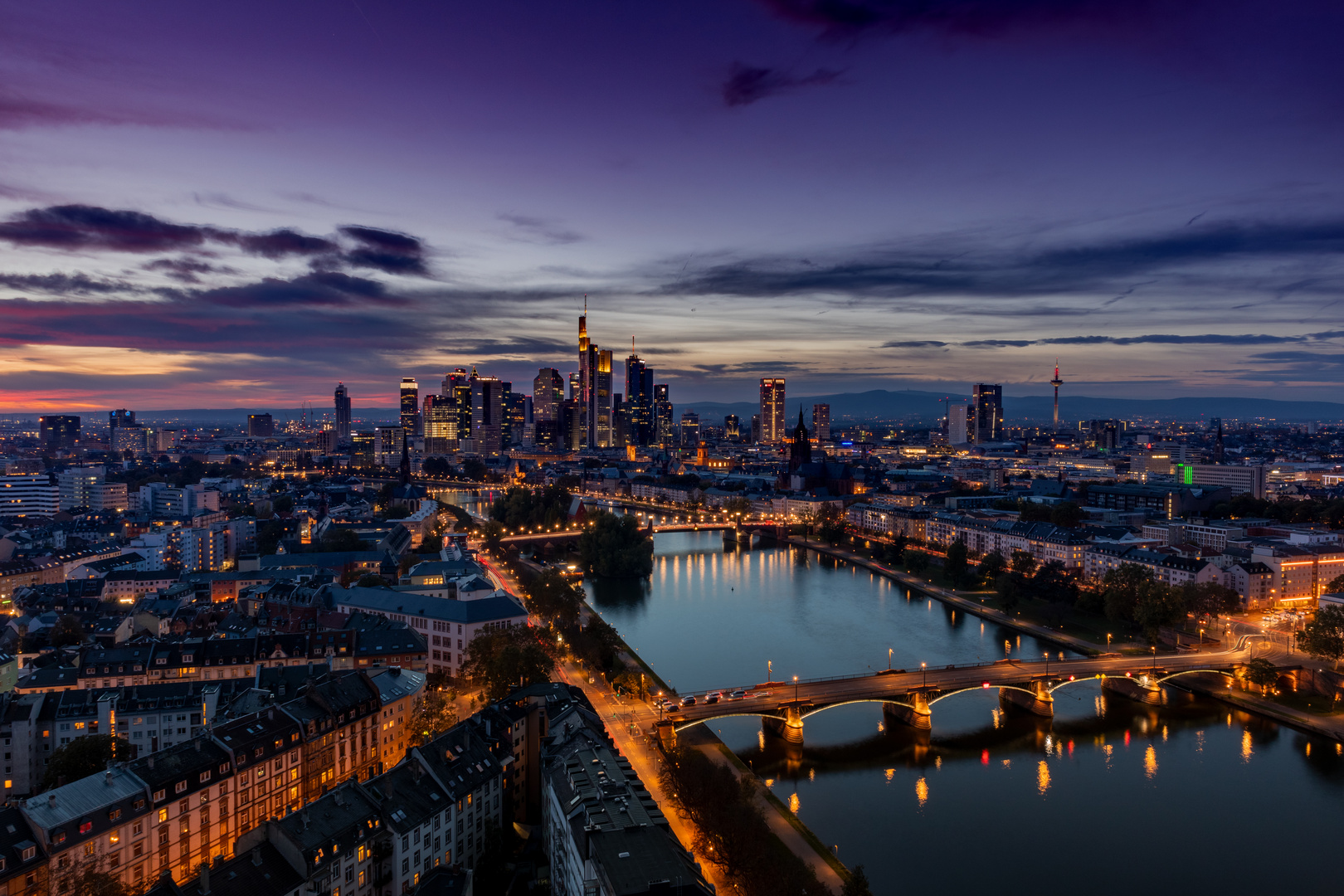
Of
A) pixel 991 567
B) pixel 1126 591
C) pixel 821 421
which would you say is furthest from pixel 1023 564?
pixel 821 421

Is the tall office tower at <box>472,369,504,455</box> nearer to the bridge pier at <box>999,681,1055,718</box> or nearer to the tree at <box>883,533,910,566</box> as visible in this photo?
the tree at <box>883,533,910,566</box>

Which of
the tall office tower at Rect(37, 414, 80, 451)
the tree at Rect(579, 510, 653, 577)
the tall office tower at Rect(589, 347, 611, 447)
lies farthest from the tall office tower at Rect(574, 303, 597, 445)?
the tree at Rect(579, 510, 653, 577)

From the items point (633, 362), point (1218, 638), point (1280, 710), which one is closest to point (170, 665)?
point (1280, 710)

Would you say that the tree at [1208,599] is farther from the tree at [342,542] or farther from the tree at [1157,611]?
the tree at [342,542]

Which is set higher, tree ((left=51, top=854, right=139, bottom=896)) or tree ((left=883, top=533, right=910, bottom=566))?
tree ((left=51, top=854, right=139, bottom=896))

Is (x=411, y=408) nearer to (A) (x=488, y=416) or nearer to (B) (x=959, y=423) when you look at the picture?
(A) (x=488, y=416)

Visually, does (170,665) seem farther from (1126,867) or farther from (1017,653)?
(1017,653)
